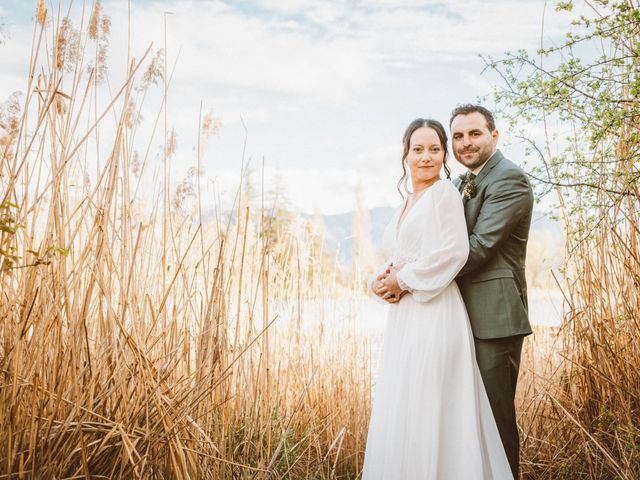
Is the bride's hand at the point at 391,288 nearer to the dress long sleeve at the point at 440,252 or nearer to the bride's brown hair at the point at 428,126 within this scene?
the dress long sleeve at the point at 440,252

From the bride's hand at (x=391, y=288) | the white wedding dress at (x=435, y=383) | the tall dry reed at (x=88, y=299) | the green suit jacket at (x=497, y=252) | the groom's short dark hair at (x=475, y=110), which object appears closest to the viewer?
the tall dry reed at (x=88, y=299)

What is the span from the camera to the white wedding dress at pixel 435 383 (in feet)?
7.53

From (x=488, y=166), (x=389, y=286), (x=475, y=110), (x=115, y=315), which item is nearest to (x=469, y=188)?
(x=488, y=166)

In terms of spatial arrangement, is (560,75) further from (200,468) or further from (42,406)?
(42,406)

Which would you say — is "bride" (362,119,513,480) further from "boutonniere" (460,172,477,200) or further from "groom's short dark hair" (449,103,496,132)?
"groom's short dark hair" (449,103,496,132)

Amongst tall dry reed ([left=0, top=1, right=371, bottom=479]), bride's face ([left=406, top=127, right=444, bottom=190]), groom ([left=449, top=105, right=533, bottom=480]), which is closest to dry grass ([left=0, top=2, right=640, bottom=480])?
tall dry reed ([left=0, top=1, right=371, bottom=479])

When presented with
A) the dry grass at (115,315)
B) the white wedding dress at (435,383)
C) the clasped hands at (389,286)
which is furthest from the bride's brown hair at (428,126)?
the dry grass at (115,315)

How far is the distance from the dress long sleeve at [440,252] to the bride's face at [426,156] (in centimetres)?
17

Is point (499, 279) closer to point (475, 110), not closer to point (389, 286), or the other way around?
point (389, 286)

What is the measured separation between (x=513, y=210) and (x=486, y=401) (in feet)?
2.82

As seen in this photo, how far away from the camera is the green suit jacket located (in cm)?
242

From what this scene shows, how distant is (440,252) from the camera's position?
7.81ft

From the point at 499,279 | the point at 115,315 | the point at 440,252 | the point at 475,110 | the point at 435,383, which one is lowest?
the point at 435,383

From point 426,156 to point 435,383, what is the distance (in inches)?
41.5
